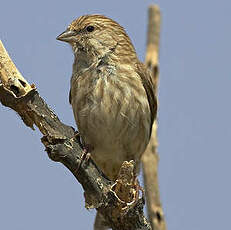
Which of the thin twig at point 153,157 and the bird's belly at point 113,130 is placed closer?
the bird's belly at point 113,130

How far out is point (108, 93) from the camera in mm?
6047

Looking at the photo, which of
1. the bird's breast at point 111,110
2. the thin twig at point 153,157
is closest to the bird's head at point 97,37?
the bird's breast at point 111,110

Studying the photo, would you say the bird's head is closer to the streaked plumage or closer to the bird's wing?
the streaked plumage

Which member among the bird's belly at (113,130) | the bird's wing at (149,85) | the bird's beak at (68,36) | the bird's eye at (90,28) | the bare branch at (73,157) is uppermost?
the bird's eye at (90,28)

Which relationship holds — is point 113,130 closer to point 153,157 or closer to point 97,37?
point 153,157

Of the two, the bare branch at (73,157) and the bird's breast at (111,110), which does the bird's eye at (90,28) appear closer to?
the bird's breast at (111,110)

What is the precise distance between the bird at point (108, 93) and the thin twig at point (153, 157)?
0.71ft

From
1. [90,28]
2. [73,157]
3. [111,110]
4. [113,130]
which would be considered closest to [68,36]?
[90,28]

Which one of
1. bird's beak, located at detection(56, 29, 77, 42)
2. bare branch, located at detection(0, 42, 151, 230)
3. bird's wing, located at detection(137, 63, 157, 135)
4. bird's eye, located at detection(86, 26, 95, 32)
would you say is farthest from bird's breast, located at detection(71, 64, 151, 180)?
bare branch, located at detection(0, 42, 151, 230)

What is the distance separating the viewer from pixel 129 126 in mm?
6195

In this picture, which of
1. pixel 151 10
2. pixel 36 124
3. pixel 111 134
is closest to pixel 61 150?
pixel 36 124

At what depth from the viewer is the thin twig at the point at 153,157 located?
6.53 metres

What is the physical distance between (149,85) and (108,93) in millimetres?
734

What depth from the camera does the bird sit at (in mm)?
6074
